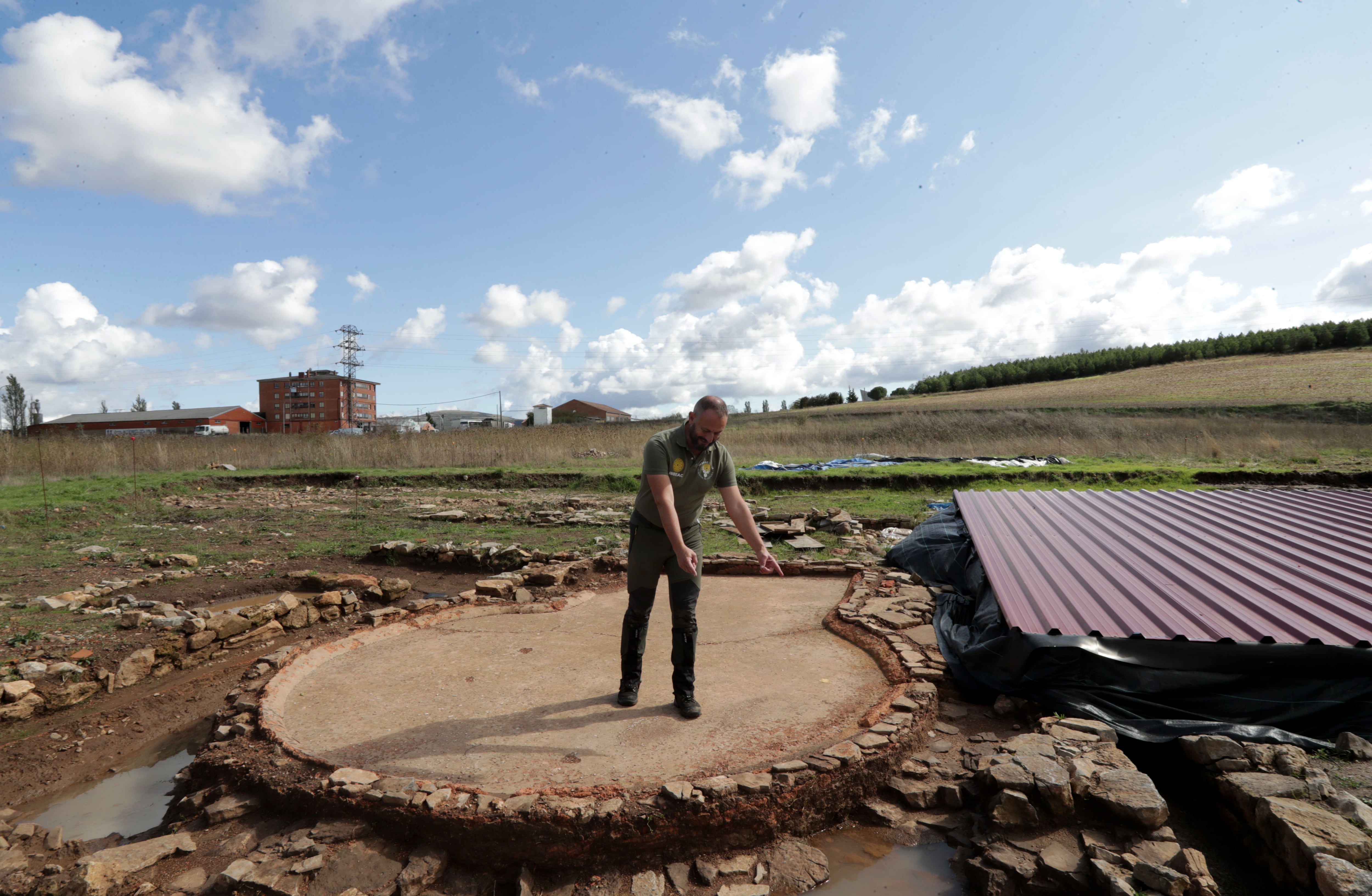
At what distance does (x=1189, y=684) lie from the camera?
411 cm

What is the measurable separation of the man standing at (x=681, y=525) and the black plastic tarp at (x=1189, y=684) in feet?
6.34

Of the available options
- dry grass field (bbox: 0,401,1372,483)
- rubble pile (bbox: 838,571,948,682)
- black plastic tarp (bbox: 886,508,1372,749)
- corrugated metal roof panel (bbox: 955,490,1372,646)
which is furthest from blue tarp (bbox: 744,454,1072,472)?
black plastic tarp (bbox: 886,508,1372,749)

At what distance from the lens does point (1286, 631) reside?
13.7ft

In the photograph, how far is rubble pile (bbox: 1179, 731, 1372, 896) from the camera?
259cm

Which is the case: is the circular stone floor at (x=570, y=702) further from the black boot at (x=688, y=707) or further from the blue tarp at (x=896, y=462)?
the blue tarp at (x=896, y=462)

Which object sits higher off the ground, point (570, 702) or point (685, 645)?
point (685, 645)

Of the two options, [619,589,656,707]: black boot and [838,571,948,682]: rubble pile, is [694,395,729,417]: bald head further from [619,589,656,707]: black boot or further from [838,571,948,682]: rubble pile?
[838,571,948,682]: rubble pile

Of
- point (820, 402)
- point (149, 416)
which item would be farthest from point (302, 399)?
point (820, 402)

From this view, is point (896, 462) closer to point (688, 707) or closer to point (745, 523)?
point (745, 523)

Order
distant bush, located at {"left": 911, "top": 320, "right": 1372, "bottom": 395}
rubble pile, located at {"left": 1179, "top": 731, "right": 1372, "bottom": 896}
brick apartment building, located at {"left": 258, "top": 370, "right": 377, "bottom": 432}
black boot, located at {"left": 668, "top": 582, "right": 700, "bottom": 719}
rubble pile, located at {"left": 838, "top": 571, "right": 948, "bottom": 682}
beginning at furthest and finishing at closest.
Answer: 1. brick apartment building, located at {"left": 258, "top": 370, "right": 377, "bottom": 432}
2. distant bush, located at {"left": 911, "top": 320, "right": 1372, "bottom": 395}
3. rubble pile, located at {"left": 838, "top": 571, "right": 948, "bottom": 682}
4. black boot, located at {"left": 668, "top": 582, "right": 700, "bottom": 719}
5. rubble pile, located at {"left": 1179, "top": 731, "right": 1372, "bottom": 896}

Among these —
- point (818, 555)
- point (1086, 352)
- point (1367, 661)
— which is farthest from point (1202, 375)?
point (1367, 661)

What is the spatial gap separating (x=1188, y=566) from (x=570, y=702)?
519 centimetres

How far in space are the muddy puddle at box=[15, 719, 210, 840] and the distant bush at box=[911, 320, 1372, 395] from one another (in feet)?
217

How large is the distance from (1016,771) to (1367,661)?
7.65 feet
